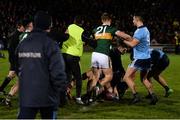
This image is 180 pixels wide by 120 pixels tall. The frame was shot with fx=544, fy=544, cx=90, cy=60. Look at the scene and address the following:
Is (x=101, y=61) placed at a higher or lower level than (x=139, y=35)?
lower

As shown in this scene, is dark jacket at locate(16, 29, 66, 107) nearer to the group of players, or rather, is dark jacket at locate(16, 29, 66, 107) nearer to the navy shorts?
the group of players

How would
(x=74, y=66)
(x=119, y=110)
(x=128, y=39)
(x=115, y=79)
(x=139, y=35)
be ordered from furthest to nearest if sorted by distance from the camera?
(x=115, y=79)
(x=139, y=35)
(x=74, y=66)
(x=128, y=39)
(x=119, y=110)

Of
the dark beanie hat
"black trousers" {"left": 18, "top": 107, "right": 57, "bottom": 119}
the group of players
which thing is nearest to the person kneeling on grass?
the group of players

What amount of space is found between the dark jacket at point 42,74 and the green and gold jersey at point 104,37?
5.61 metres

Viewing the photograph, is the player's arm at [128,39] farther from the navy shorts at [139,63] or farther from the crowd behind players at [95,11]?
the crowd behind players at [95,11]

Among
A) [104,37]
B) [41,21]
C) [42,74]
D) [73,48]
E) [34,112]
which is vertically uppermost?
[41,21]

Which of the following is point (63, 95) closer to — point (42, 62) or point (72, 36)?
point (72, 36)

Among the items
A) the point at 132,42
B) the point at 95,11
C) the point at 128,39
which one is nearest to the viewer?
the point at 128,39

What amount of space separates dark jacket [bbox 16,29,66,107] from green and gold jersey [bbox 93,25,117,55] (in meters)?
5.61

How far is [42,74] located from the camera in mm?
6328

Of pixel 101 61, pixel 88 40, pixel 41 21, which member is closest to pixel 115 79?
pixel 101 61

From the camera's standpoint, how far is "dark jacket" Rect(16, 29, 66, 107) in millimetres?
6289

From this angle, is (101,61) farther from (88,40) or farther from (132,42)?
(132,42)

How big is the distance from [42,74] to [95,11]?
1865 inches
